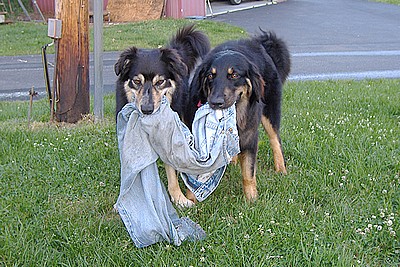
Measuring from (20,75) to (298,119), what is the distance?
7.06 metres

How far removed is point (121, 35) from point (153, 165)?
42.9 ft

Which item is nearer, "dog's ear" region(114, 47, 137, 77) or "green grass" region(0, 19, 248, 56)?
"dog's ear" region(114, 47, 137, 77)

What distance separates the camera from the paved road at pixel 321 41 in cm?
1071

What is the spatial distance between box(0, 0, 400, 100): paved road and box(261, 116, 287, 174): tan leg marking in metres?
5.28

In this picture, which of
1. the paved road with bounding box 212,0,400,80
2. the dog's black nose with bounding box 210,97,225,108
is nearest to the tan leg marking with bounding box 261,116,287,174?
the dog's black nose with bounding box 210,97,225,108

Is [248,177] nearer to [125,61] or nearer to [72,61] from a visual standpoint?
[125,61]

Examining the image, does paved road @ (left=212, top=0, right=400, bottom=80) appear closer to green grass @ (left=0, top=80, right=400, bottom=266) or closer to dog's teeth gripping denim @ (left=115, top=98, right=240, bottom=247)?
green grass @ (left=0, top=80, right=400, bottom=266)

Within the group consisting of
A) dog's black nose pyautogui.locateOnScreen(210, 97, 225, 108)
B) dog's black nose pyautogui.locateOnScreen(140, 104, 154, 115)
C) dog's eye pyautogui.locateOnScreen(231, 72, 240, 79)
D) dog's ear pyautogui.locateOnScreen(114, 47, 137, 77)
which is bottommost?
dog's black nose pyautogui.locateOnScreen(140, 104, 154, 115)

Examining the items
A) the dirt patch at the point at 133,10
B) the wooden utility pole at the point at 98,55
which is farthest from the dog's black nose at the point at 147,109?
the dirt patch at the point at 133,10

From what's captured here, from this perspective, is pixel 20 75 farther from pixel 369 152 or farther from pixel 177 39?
pixel 369 152

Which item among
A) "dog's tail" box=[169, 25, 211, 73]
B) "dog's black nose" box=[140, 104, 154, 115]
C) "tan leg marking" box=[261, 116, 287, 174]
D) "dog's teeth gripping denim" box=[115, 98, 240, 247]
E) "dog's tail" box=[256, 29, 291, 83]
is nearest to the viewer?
"dog's teeth gripping denim" box=[115, 98, 240, 247]

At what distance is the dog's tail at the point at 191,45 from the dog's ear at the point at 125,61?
1.13 m

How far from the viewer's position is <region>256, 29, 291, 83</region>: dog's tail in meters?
5.37

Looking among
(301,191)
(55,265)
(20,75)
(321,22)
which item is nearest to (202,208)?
(301,191)
